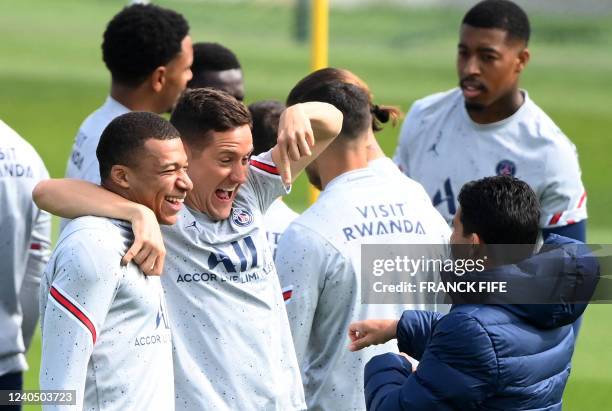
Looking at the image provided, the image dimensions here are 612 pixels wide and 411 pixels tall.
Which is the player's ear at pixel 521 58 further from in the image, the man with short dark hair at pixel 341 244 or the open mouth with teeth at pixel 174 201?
the open mouth with teeth at pixel 174 201

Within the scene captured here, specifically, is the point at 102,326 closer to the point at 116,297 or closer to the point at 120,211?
the point at 116,297

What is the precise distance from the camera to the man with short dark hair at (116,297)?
355 centimetres

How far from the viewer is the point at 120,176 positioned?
12.9 ft

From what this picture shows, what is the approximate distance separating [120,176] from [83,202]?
0.50ft

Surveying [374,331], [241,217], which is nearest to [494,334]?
[374,331]

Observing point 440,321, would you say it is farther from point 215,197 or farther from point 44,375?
point 44,375

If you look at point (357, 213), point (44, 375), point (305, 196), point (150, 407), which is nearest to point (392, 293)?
point (357, 213)

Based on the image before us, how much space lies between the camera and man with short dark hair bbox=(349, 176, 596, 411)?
3.61 meters

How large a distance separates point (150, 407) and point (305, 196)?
1134cm

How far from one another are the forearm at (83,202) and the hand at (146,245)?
24mm

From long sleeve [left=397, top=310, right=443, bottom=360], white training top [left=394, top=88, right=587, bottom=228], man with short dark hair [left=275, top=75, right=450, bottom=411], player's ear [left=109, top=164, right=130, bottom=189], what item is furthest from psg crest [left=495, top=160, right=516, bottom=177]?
player's ear [left=109, top=164, right=130, bottom=189]

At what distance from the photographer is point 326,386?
15.0ft

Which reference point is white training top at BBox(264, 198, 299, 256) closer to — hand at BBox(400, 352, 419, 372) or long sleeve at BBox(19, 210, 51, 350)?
long sleeve at BBox(19, 210, 51, 350)

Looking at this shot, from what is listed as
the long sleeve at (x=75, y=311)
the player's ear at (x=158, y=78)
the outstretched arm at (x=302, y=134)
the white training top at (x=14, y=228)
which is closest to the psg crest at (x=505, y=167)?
the player's ear at (x=158, y=78)
